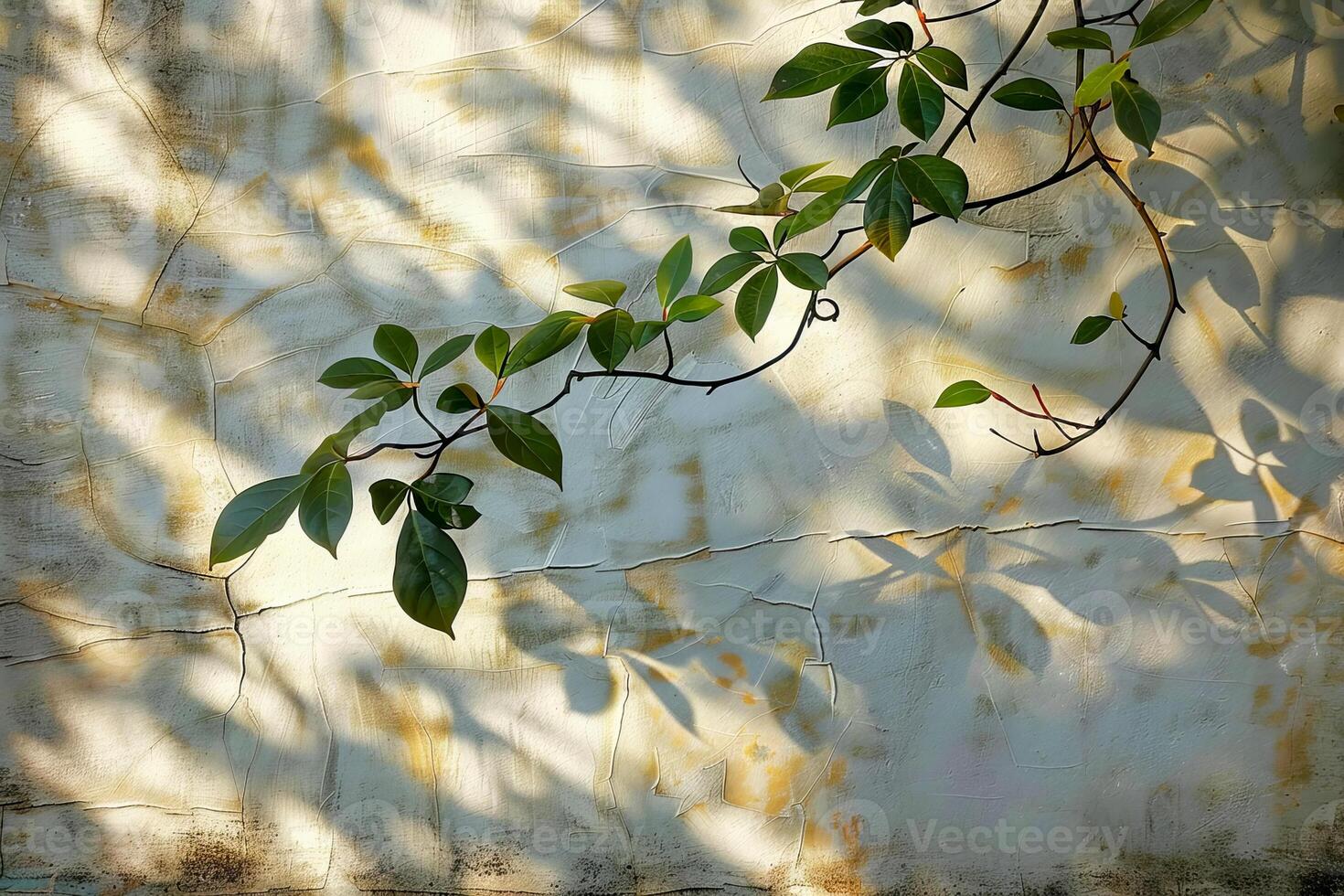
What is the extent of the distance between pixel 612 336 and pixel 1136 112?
0.58 m

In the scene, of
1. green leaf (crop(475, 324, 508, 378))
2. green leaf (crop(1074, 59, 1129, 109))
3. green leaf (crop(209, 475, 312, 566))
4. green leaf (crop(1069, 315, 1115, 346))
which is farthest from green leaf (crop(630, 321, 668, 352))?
green leaf (crop(1069, 315, 1115, 346))

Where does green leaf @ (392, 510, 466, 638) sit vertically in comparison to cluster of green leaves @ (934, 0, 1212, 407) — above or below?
below

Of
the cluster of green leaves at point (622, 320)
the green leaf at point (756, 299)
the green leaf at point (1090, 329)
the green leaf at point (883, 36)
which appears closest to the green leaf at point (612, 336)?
the cluster of green leaves at point (622, 320)

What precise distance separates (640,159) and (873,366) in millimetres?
458

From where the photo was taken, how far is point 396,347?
956 mm

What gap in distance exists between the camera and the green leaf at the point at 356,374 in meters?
0.90

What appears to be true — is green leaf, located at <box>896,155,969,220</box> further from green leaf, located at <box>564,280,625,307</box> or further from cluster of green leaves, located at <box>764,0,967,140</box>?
green leaf, located at <box>564,280,625,307</box>

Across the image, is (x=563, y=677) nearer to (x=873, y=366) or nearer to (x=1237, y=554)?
(x=873, y=366)

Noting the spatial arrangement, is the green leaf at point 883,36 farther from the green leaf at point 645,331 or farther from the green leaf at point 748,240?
the green leaf at point 645,331

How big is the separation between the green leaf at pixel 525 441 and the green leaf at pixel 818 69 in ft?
1.28

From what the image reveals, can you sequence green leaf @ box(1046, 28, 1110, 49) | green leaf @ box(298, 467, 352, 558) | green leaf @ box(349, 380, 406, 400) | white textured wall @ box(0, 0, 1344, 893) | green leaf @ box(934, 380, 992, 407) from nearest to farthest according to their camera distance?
1. green leaf @ box(298, 467, 352, 558)
2. green leaf @ box(349, 380, 406, 400)
3. green leaf @ box(1046, 28, 1110, 49)
4. green leaf @ box(934, 380, 992, 407)
5. white textured wall @ box(0, 0, 1344, 893)

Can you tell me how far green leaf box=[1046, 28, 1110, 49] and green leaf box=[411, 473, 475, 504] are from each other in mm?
752

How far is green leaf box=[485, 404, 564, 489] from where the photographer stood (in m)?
0.83

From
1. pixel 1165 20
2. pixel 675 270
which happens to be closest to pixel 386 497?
pixel 675 270
